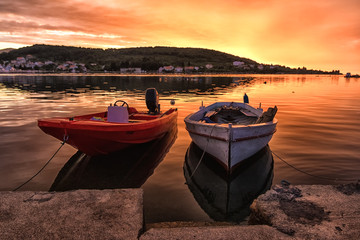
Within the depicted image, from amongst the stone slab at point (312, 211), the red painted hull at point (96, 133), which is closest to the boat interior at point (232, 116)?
the red painted hull at point (96, 133)

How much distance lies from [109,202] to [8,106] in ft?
73.4

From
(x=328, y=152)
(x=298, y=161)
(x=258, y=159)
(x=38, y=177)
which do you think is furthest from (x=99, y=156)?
(x=328, y=152)

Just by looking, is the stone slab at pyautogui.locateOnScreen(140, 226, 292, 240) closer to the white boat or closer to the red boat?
the white boat

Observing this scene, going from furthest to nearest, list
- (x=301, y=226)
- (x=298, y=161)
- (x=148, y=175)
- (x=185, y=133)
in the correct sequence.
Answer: (x=185, y=133) < (x=298, y=161) < (x=148, y=175) < (x=301, y=226)

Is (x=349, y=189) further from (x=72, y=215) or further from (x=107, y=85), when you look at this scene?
(x=107, y=85)

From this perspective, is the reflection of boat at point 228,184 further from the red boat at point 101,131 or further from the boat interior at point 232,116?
the boat interior at point 232,116

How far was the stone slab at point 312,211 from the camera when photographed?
3.94 metres

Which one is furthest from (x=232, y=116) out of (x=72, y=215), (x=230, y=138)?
Result: (x=72, y=215)

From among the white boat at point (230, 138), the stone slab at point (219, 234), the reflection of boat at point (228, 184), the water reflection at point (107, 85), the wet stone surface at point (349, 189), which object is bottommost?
the reflection of boat at point (228, 184)

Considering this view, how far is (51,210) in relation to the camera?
450 cm

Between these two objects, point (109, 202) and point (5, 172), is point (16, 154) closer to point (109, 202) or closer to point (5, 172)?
point (5, 172)

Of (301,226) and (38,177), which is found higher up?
(301,226)

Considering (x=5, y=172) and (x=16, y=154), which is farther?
(x=16, y=154)

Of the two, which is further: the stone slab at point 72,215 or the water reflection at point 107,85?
the water reflection at point 107,85
